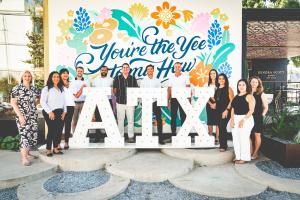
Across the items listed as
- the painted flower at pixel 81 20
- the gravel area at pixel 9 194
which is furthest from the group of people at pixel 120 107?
the painted flower at pixel 81 20

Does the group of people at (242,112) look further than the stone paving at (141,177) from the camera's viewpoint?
Yes

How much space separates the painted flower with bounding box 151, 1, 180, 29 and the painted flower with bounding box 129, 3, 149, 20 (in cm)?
18

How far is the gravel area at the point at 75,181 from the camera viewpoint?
4.04 m

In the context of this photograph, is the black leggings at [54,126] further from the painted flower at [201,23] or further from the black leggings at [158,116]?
the painted flower at [201,23]

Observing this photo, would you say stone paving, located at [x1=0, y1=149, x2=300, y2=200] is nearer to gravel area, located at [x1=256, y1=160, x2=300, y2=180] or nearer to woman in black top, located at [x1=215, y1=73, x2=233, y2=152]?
gravel area, located at [x1=256, y1=160, x2=300, y2=180]

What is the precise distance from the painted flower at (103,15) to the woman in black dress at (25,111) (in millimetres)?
2307

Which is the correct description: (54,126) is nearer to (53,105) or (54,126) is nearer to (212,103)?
(53,105)

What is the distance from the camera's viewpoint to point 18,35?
13.1 meters

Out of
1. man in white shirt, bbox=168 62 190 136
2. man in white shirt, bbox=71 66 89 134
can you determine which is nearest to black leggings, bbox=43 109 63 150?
man in white shirt, bbox=71 66 89 134

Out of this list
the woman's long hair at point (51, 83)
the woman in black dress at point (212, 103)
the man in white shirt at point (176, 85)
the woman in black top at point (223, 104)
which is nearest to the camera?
the woman's long hair at point (51, 83)

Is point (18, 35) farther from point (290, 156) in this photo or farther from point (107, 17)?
point (290, 156)

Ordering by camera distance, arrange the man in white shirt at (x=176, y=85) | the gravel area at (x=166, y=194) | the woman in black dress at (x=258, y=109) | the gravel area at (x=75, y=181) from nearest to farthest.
A: the gravel area at (x=166, y=194), the gravel area at (x=75, y=181), the woman in black dress at (x=258, y=109), the man in white shirt at (x=176, y=85)

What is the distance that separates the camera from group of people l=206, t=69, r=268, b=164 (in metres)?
4.86

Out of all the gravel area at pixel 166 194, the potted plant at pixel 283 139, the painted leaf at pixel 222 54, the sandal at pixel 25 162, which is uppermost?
the painted leaf at pixel 222 54
